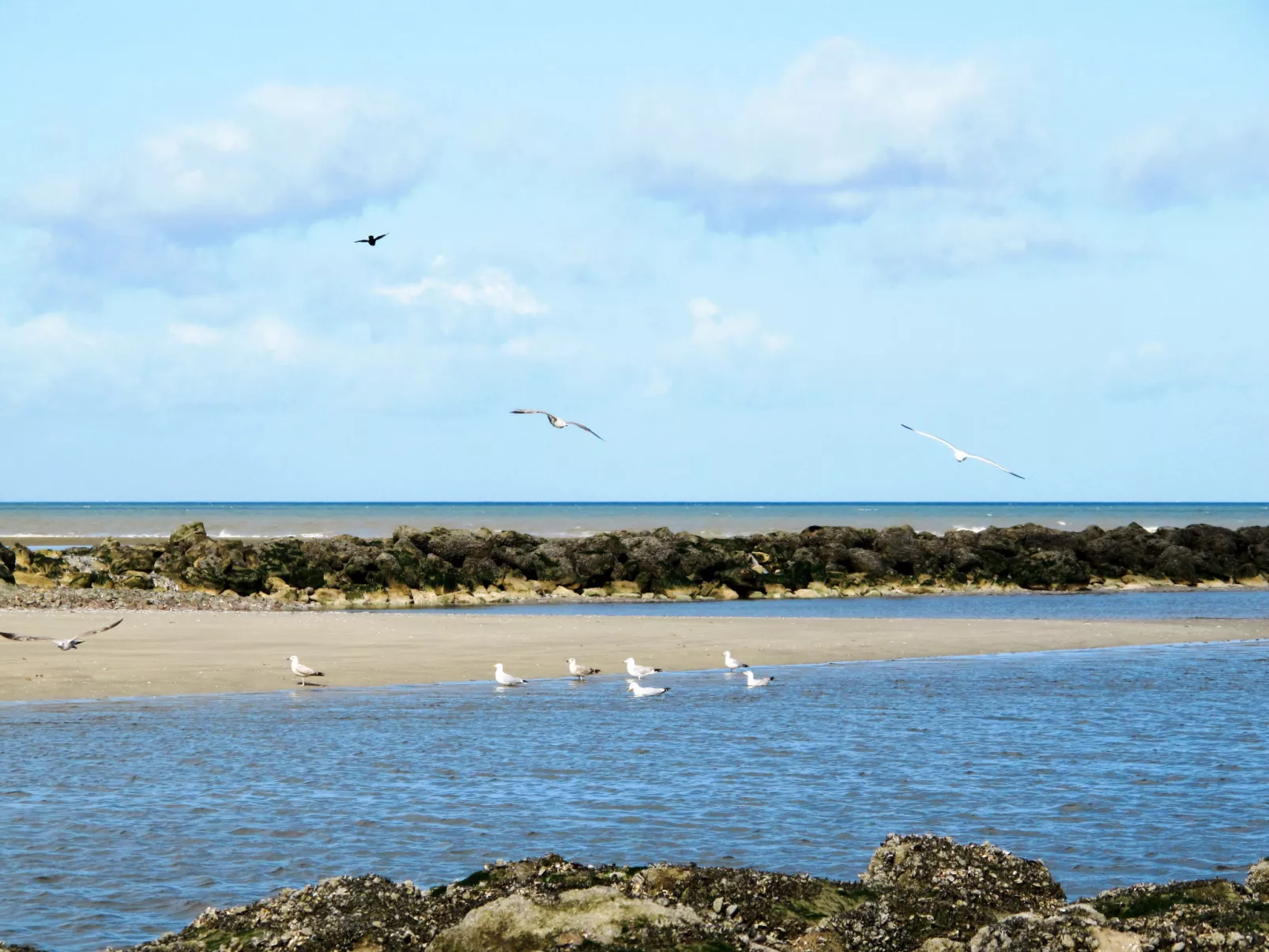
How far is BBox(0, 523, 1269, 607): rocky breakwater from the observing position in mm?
39031

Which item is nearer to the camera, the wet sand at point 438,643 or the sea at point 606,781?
the sea at point 606,781

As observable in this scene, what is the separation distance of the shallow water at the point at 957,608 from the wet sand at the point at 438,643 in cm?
259

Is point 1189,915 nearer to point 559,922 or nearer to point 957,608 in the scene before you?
point 559,922

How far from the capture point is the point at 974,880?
8344 millimetres

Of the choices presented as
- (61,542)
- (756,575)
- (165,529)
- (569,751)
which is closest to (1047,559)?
(756,575)

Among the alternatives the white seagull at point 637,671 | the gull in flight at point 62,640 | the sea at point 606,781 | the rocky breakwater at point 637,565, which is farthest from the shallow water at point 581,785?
the rocky breakwater at point 637,565

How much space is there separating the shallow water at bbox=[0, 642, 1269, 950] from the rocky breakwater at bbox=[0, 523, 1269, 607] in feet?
64.7

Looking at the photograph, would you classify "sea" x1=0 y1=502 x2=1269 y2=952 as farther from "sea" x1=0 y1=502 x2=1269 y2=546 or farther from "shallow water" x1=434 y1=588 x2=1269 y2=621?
"sea" x1=0 y1=502 x2=1269 y2=546

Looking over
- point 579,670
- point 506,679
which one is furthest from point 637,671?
point 506,679

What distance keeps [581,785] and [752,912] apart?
5.74 meters

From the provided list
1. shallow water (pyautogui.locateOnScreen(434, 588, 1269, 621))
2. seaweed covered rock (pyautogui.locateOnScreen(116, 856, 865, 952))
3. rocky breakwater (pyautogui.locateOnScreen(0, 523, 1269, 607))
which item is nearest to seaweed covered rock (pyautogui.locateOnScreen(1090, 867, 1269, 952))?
seaweed covered rock (pyautogui.locateOnScreen(116, 856, 865, 952))

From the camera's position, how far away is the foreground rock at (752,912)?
6.70 meters

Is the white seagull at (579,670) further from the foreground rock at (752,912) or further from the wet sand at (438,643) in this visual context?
the foreground rock at (752,912)

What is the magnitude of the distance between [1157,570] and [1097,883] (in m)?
43.5
